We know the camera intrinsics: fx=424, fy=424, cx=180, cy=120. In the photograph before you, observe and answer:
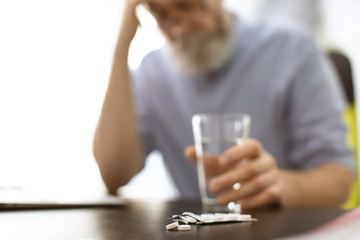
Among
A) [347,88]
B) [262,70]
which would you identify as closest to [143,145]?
[262,70]

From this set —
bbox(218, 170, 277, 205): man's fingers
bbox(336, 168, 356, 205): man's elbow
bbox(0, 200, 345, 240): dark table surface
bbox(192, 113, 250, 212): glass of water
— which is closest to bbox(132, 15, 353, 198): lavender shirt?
bbox(336, 168, 356, 205): man's elbow

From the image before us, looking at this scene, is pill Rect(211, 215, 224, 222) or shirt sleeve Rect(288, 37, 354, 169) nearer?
pill Rect(211, 215, 224, 222)

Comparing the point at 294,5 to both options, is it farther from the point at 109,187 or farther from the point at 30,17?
the point at 109,187

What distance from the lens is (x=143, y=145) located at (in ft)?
4.61

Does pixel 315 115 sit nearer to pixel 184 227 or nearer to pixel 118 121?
pixel 118 121

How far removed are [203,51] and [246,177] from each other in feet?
2.42

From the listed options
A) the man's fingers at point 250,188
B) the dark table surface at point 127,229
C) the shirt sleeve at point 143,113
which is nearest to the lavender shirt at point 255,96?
the shirt sleeve at point 143,113

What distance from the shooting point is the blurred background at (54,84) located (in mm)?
1914

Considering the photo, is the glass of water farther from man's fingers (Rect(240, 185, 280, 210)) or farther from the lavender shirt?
the lavender shirt

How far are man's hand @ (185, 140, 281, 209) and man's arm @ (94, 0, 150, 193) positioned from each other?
497 mm

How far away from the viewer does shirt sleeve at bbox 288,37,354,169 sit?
1.12 metres

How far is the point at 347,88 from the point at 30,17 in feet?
4.64

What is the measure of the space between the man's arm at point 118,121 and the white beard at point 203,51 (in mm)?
236

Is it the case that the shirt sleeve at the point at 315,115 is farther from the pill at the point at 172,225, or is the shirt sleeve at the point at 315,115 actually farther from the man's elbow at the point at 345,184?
the pill at the point at 172,225
